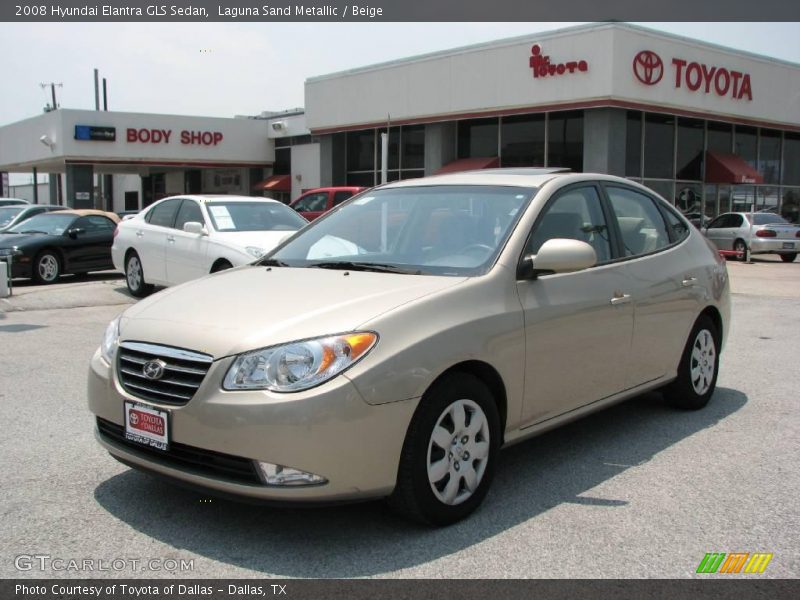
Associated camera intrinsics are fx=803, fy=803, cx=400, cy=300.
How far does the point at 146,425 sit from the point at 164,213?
9.03m

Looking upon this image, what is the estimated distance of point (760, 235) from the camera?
23.0m

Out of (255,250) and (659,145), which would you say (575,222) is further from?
(659,145)

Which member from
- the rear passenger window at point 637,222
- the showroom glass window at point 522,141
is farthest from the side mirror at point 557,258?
the showroom glass window at point 522,141

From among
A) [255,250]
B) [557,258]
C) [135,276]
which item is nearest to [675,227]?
[557,258]

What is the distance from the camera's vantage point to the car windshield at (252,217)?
1083cm

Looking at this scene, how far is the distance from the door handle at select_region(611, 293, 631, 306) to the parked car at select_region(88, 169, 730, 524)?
1cm

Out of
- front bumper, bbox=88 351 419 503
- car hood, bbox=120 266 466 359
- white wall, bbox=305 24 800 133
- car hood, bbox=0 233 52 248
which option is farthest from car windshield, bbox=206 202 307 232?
white wall, bbox=305 24 800 133

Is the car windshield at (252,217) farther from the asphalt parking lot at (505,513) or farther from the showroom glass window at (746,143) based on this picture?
the showroom glass window at (746,143)

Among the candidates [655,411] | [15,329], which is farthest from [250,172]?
[655,411]

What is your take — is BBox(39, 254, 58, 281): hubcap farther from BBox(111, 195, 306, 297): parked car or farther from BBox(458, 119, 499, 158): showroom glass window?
BBox(458, 119, 499, 158): showroom glass window

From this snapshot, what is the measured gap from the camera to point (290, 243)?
16.8ft

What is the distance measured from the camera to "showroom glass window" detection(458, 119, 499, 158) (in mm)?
27516
